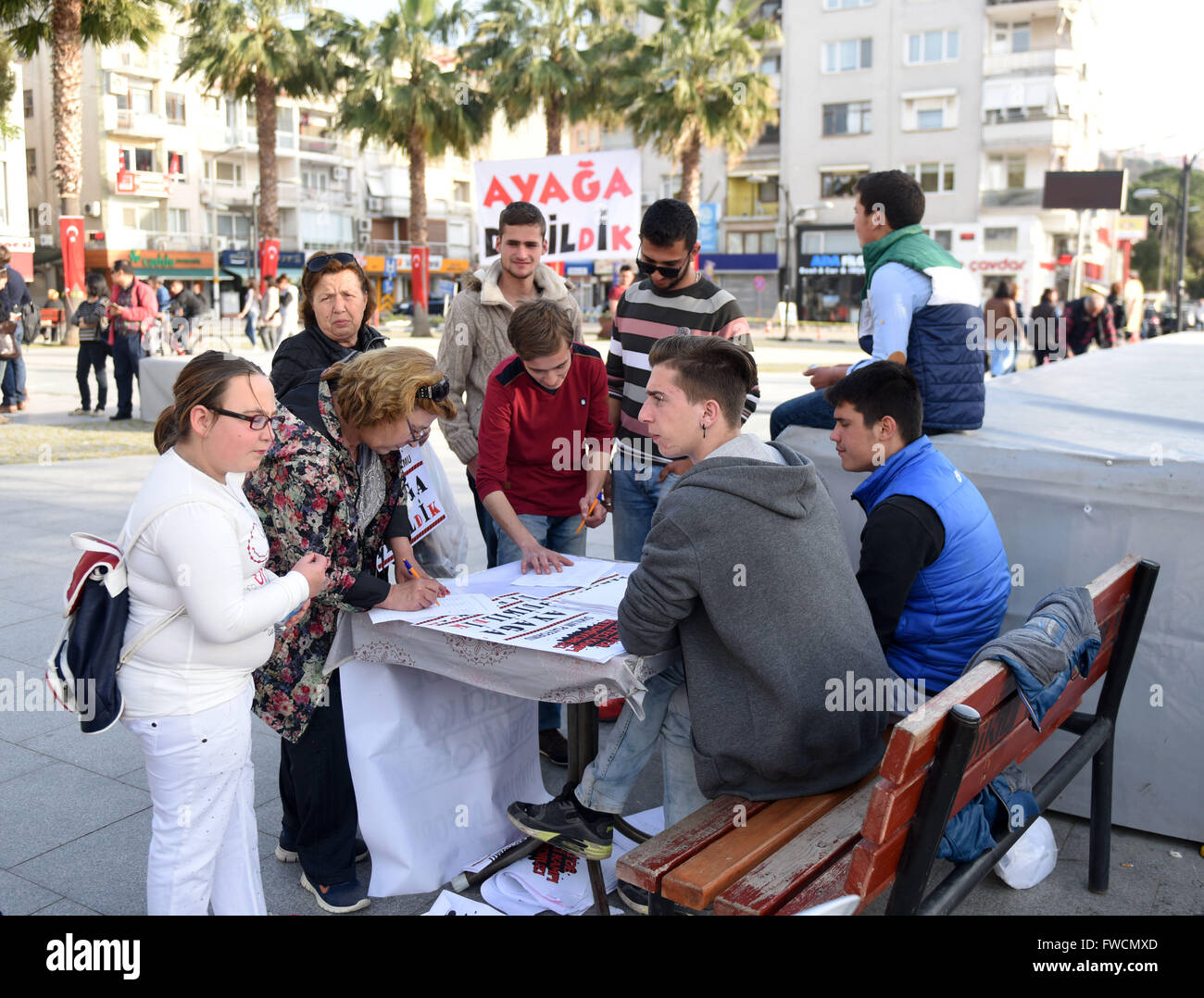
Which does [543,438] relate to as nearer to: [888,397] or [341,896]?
[888,397]

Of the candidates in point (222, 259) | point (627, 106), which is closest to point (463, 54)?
point (627, 106)

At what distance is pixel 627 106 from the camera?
3366 centimetres

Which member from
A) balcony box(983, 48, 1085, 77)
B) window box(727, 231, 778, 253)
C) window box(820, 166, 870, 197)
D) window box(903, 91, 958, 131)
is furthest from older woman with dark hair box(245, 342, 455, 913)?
window box(727, 231, 778, 253)

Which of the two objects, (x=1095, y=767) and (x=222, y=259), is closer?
(x=1095, y=767)

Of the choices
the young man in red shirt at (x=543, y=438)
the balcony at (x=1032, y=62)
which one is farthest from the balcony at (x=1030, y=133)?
the young man in red shirt at (x=543, y=438)

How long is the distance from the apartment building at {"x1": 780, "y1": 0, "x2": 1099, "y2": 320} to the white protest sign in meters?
33.6

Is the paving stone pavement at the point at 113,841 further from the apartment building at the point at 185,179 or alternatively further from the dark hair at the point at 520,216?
the apartment building at the point at 185,179

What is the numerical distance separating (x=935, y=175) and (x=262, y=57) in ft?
90.9

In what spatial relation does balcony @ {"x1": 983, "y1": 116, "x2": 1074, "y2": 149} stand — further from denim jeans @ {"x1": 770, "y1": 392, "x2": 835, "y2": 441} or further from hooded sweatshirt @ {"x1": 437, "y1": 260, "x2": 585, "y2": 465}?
hooded sweatshirt @ {"x1": 437, "y1": 260, "x2": 585, "y2": 465}

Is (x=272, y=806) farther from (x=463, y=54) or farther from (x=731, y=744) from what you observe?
(x=463, y=54)

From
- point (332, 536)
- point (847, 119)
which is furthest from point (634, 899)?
point (847, 119)

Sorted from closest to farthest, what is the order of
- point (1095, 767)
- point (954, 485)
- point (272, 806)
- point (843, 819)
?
1. point (843, 819)
2. point (954, 485)
3. point (1095, 767)
4. point (272, 806)

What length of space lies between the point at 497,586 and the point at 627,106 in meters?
32.9

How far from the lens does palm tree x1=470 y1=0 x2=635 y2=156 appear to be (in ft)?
107
